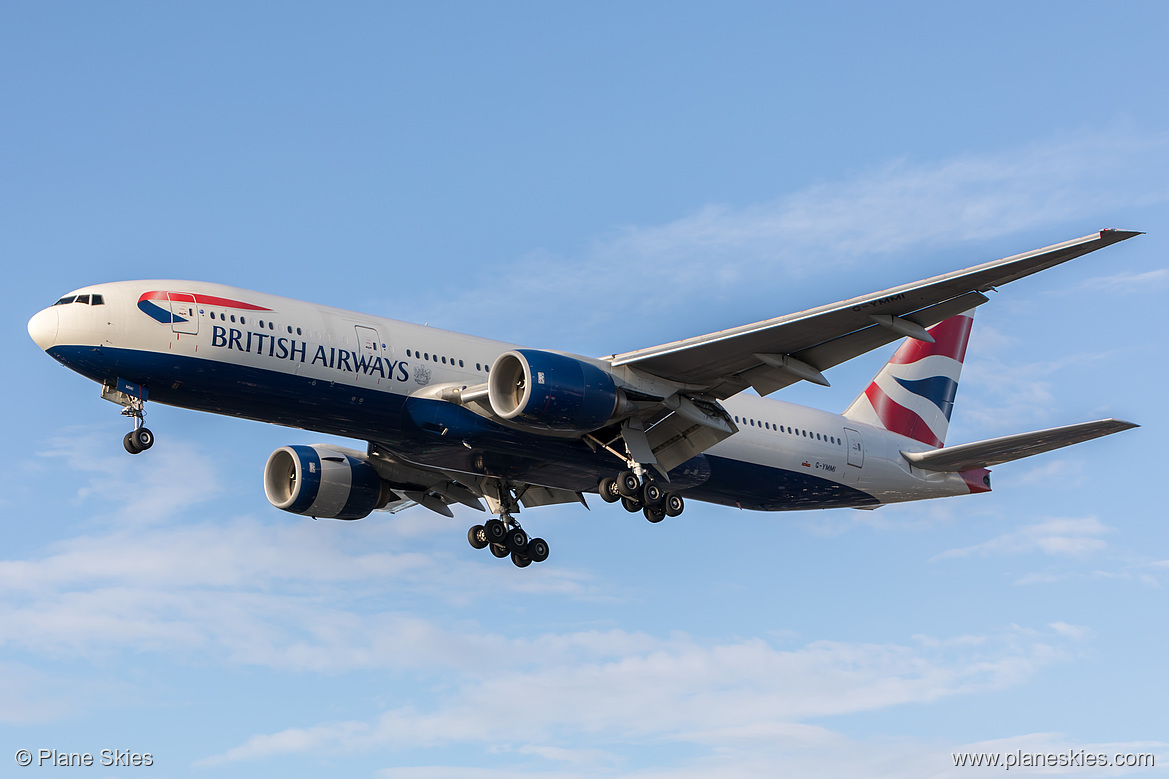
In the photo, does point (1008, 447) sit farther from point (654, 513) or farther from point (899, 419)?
point (654, 513)

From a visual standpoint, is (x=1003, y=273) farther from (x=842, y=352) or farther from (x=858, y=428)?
(x=858, y=428)

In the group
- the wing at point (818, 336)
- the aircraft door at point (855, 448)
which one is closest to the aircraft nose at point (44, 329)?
the wing at point (818, 336)

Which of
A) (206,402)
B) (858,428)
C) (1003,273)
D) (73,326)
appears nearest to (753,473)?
(858,428)

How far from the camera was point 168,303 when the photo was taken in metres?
A: 28.1

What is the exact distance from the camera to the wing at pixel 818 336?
26609 millimetres

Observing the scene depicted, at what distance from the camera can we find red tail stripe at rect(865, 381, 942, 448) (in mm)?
39062

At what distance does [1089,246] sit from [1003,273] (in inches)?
81.3

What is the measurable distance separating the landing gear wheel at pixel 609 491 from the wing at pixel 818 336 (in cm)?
324

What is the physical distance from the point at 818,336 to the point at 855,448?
8474 mm

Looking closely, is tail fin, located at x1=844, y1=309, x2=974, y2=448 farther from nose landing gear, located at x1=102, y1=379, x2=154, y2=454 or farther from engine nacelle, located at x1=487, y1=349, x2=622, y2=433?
nose landing gear, located at x1=102, y1=379, x2=154, y2=454

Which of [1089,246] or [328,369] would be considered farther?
[328,369]

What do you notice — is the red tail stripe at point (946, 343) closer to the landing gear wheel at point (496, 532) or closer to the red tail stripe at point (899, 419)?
the red tail stripe at point (899, 419)

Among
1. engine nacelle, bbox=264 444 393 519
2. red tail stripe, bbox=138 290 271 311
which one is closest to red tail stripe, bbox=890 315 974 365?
engine nacelle, bbox=264 444 393 519

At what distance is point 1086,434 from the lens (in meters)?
31.0
